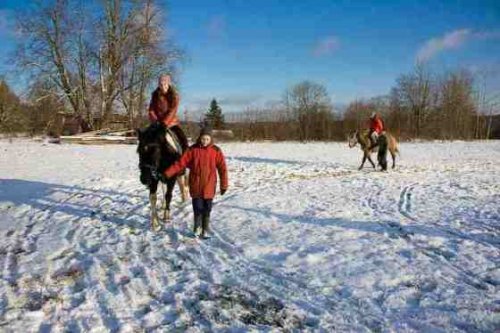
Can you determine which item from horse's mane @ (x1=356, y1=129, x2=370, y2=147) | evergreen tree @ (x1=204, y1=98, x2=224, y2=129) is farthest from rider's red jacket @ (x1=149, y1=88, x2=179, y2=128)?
evergreen tree @ (x1=204, y1=98, x2=224, y2=129)

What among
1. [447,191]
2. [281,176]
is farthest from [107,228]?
[447,191]

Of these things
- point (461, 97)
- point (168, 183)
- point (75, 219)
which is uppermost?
point (461, 97)

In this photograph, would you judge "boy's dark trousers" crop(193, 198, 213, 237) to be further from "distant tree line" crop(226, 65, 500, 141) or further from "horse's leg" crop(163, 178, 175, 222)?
"distant tree line" crop(226, 65, 500, 141)

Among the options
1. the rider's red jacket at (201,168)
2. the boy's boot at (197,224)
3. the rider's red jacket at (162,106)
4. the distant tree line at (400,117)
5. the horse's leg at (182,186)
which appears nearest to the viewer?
the rider's red jacket at (201,168)

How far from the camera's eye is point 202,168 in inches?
254

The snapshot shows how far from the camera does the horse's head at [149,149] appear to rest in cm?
707

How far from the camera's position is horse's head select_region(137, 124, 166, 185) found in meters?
7.07

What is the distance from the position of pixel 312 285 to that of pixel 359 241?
1904 mm

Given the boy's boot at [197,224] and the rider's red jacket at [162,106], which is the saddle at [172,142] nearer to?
the rider's red jacket at [162,106]

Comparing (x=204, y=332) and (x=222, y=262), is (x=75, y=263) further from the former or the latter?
(x=204, y=332)

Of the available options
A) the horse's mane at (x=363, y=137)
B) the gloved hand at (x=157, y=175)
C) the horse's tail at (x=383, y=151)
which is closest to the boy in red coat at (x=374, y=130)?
the horse's mane at (x=363, y=137)

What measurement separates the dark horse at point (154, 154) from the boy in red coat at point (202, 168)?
642 mm

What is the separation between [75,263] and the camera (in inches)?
222

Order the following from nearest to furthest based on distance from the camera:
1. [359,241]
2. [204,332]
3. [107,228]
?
1. [204,332]
2. [359,241]
3. [107,228]
